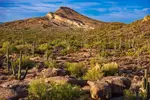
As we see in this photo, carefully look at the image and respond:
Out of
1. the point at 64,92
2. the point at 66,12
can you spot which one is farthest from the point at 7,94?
the point at 66,12

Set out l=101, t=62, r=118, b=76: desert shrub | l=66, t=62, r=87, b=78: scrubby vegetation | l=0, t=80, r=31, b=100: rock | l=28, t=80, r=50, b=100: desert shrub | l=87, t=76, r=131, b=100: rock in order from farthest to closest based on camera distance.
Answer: l=66, t=62, r=87, b=78: scrubby vegetation
l=101, t=62, r=118, b=76: desert shrub
l=87, t=76, r=131, b=100: rock
l=0, t=80, r=31, b=100: rock
l=28, t=80, r=50, b=100: desert shrub

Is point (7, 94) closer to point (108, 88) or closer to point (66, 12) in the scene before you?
point (108, 88)

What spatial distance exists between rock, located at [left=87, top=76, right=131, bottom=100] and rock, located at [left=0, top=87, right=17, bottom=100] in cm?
308

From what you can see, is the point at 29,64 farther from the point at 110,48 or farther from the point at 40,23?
the point at 40,23

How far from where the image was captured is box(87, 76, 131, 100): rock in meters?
13.2

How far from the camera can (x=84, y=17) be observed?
107m

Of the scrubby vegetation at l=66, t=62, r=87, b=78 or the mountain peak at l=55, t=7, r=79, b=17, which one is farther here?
the mountain peak at l=55, t=7, r=79, b=17

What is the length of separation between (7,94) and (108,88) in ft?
13.2

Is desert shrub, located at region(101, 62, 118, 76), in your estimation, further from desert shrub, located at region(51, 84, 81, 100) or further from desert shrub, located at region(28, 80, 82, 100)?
desert shrub, located at region(28, 80, 82, 100)

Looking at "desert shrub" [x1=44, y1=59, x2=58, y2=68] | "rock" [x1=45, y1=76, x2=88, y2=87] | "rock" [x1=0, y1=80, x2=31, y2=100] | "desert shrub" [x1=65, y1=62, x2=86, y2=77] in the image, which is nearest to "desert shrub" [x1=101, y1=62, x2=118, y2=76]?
"desert shrub" [x1=65, y1=62, x2=86, y2=77]

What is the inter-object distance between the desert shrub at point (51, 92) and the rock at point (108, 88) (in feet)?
2.74

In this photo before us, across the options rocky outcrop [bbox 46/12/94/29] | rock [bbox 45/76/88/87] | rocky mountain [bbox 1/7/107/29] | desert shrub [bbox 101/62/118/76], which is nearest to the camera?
rock [bbox 45/76/88/87]

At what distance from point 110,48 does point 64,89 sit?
107 ft

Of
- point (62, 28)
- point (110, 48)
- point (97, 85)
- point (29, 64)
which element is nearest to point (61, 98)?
point (97, 85)
